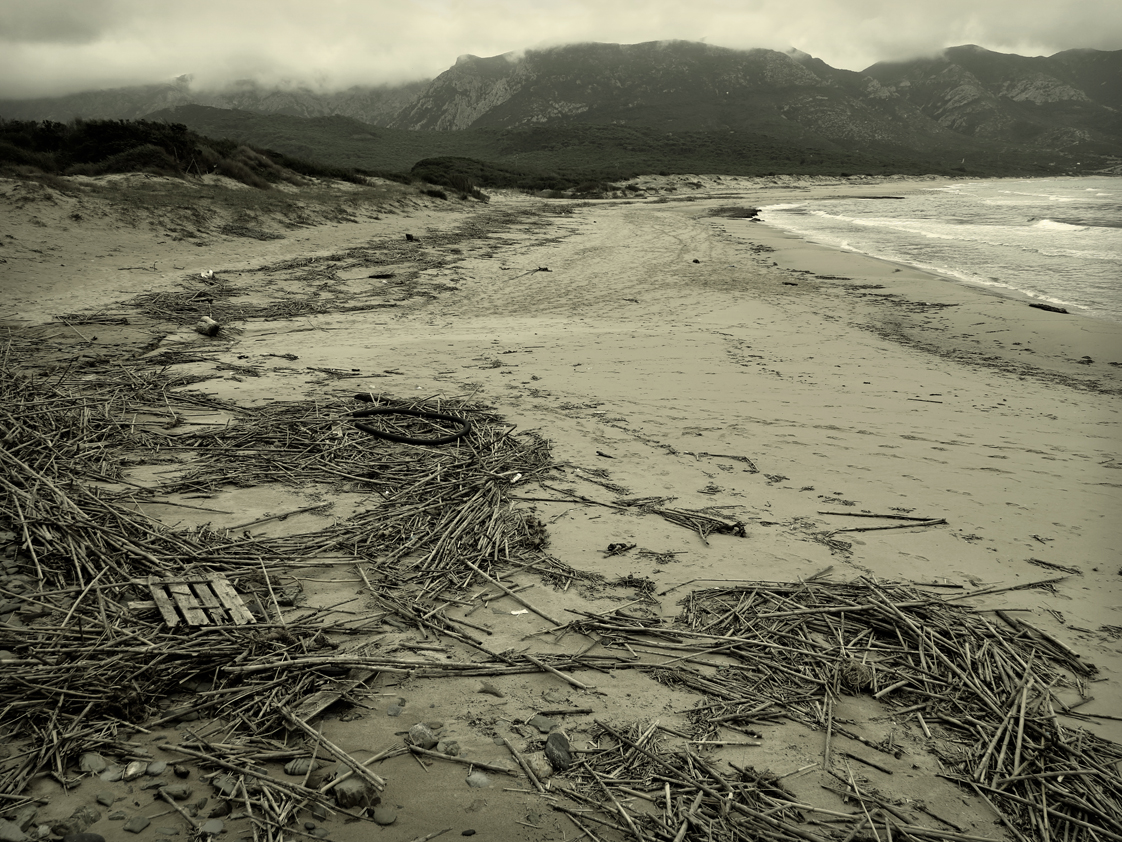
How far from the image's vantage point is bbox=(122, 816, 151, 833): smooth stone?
1837mm

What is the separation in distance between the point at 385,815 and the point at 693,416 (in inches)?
181

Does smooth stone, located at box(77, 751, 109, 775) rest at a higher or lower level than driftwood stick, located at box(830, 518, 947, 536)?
higher

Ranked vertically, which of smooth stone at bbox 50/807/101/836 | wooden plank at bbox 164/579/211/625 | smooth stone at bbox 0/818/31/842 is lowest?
smooth stone at bbox 50/807/101/836

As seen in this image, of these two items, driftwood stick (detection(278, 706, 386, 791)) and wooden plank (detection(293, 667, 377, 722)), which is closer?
driftwood stick (detection(278, 706, 386, 791))

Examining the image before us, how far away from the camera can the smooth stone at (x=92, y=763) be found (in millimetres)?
2031

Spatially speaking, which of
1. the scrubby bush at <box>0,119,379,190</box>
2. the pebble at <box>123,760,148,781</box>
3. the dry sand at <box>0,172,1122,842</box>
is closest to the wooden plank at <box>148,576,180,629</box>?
the dry sand at <box>0,172,1122,842</box>

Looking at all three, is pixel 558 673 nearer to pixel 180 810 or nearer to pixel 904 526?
pixel 180 810

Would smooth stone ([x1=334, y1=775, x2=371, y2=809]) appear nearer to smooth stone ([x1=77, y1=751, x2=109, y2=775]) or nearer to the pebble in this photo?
the pebble

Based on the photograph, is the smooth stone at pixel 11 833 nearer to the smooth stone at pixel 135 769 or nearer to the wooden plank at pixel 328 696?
the smooth stone at pixel 135 769

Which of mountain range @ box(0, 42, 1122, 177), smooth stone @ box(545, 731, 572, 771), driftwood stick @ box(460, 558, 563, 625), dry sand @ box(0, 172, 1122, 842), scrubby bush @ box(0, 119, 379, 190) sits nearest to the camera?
smooth stone @ box(545, 731, 572, 771)

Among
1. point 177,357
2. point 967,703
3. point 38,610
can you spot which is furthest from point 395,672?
point 177,357

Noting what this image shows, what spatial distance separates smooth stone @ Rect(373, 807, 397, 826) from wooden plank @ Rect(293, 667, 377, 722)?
0.50m

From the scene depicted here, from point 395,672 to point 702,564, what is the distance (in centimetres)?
182

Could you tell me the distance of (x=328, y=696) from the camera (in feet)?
7.97
